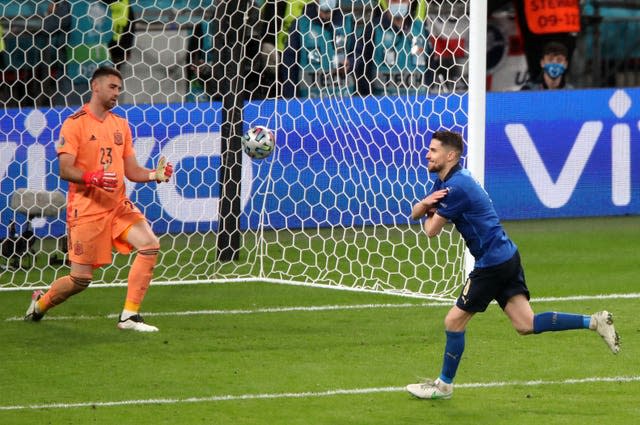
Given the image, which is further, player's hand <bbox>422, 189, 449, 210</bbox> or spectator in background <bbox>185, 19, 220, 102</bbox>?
spectator in background <bbox>185, 19, 220, 102</bbox>

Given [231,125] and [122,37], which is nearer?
[231,125]

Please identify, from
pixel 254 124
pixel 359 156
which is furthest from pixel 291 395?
pixel 359 156

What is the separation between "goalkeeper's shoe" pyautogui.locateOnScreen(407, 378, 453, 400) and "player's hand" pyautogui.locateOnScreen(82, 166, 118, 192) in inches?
113

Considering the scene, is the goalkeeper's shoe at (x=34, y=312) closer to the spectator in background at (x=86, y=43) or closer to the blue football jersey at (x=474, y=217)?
the blue football jersey at (x=474, y=217)

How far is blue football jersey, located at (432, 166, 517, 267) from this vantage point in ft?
25.4

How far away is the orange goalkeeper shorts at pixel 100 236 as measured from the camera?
32.4 ft

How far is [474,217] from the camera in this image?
25.8ft

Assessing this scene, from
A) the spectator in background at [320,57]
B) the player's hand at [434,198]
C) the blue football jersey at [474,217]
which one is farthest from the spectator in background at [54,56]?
the player's hand at [434,198]

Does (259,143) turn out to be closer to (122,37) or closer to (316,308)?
(316,308)

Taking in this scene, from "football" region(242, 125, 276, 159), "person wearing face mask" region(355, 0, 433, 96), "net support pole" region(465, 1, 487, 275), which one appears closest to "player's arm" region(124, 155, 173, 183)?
"football" region(242, 125, 276, 159)

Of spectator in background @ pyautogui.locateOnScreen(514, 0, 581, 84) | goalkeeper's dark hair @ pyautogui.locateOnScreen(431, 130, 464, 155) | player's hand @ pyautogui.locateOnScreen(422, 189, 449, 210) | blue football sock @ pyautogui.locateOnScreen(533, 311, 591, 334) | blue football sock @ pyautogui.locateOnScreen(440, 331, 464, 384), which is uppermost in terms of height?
spectator in background @ pyautogui.locateOnScreen(514, 0, 581, 84)

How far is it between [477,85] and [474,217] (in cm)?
304

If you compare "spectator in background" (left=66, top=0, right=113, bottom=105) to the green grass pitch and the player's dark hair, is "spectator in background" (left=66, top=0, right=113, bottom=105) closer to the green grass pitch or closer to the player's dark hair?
the green grass pitch

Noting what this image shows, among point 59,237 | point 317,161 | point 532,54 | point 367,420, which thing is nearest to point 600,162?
point 532,54
